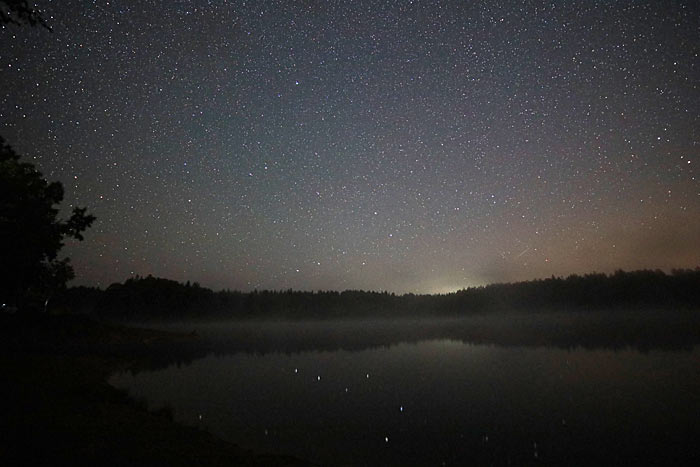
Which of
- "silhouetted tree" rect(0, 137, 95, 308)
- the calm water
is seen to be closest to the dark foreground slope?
the calm water

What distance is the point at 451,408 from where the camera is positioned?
72.5 feet

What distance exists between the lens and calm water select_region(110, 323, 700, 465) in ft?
50.4

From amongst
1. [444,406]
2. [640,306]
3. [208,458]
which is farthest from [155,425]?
[640,306]

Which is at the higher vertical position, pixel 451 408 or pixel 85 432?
pixel 85 432

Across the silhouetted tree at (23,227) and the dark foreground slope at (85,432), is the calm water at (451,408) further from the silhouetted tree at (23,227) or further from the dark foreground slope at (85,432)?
the silhouetted tree at (23,227)

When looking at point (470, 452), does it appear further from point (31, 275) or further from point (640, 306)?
point (640, 306)

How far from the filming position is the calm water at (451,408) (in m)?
15.4

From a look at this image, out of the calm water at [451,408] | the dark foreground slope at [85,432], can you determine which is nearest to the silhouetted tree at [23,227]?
the dark foreground slope at [85,432]

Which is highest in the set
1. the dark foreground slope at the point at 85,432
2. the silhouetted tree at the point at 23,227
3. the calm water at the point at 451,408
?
the silhouetted tree at the point at 23,227

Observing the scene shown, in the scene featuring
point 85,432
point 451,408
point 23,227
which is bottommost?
point 451,408

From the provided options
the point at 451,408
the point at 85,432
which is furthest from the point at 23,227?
the point at 451,408

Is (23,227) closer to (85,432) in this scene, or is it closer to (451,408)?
(85,432)

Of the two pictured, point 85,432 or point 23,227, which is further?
point 23,227

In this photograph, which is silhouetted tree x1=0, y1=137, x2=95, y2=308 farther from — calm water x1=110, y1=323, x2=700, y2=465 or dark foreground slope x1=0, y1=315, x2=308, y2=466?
calm water x1=110, y1=323, x2=700, y2=465
